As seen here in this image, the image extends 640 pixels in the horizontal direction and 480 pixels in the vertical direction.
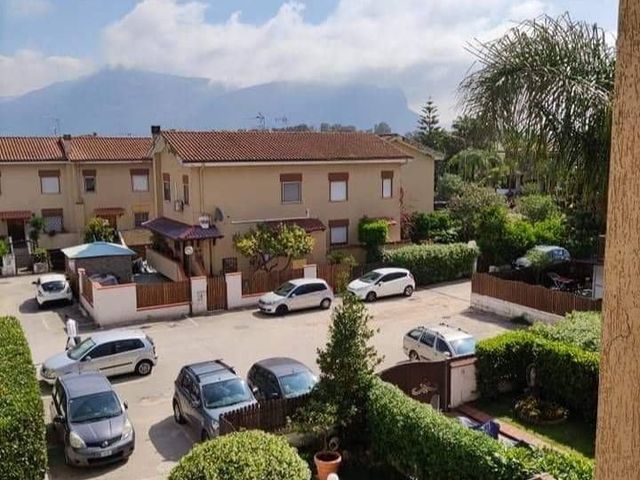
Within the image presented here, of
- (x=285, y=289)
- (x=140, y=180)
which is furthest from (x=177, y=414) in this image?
(x=140, y=180)

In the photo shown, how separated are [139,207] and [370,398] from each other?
3371cm

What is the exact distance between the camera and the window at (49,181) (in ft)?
134

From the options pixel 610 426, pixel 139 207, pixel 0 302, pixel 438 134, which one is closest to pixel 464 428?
pixel 610 426

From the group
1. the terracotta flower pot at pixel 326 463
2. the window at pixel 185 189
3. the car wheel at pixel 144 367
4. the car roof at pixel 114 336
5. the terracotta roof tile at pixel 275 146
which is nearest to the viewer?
the terracotta flower pot at pixel 326 463

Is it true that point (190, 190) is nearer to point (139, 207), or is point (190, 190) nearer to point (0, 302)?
point (0, 302)

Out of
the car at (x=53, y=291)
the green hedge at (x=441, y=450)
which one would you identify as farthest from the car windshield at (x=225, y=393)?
the car at (x=53, y=291)

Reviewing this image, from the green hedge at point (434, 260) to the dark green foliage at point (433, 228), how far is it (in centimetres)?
632

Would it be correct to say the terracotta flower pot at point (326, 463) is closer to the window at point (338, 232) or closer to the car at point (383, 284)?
the car at point (383, 284)

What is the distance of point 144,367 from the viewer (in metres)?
19.2

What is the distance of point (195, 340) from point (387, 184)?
16.7 metres

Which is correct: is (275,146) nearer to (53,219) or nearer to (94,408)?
(53,219)

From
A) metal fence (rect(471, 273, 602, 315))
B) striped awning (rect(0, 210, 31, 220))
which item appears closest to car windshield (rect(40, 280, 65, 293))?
striped awning (rect(0, 210, 31, 220))

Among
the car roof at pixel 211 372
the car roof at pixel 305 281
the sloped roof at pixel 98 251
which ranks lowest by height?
the car roof at pixel 211 372

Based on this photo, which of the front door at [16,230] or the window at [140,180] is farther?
the window at [140,180]
